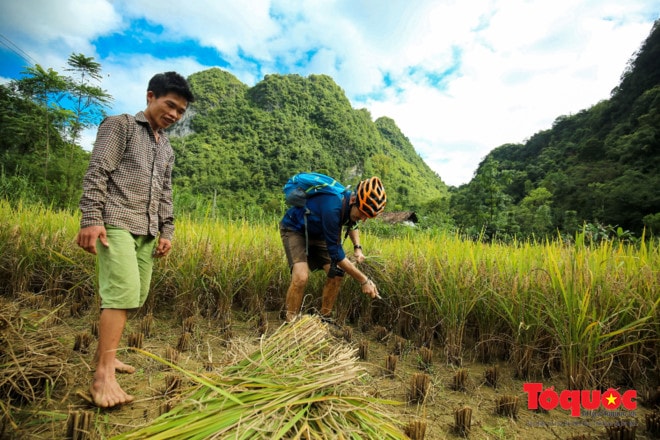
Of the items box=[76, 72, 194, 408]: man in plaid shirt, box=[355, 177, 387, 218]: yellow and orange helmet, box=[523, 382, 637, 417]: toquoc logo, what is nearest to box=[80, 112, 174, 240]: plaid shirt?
box=[76, 72, 194, 408]: man in plaid shirt

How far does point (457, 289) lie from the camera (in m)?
2.74

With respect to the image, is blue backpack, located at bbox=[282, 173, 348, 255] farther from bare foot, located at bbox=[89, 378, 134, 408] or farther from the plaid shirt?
bare foot, located at bbox=[89, 378, 134, 408]

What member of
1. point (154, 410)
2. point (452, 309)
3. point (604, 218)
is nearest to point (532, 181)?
point (604, 218)

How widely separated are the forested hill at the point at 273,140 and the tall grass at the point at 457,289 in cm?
3354

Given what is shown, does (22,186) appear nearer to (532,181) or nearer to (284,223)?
(284,223)

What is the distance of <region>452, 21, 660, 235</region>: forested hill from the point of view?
28.0 feet

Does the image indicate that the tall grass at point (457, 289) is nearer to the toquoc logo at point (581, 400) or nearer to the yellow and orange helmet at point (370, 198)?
the toquoc logo at point (581, 400)

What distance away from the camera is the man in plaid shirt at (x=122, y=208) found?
66.8 inches

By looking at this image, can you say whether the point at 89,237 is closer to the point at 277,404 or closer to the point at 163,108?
the point at 163,108

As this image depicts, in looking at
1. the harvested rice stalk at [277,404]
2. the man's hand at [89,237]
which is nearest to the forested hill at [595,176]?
the harvested rice stalk at [277,404]

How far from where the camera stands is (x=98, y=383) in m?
1.71

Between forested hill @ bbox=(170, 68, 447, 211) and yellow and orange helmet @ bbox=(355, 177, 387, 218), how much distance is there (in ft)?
115

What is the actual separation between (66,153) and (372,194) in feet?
44.2

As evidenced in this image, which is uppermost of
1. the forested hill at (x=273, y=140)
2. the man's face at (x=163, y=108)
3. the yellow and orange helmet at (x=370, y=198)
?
the forested hill at (x=273, y=140)
